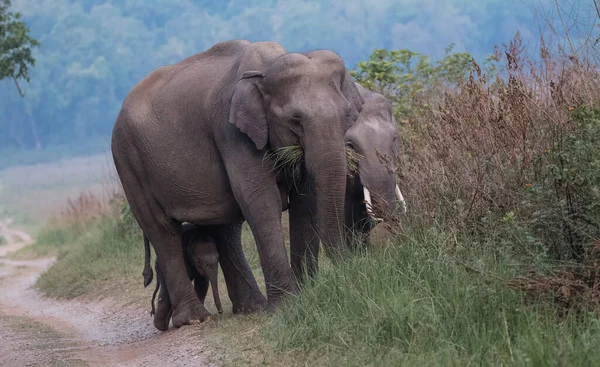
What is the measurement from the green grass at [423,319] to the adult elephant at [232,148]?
0.92m

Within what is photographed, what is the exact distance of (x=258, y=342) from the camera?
7.66 metres

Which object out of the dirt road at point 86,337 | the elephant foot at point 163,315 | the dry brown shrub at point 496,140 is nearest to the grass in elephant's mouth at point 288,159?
the dry brown shrub at point 496,140

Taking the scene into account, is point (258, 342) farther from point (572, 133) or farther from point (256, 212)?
point (572, 133)

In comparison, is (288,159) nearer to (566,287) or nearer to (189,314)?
(189,314)

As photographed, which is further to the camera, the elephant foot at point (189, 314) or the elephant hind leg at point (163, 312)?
the elephant hind leg at point (163, 312)

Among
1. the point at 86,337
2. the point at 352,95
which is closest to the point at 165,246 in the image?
the point at 86,337

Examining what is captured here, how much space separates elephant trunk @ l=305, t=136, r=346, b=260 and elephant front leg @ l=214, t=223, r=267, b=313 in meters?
2.05

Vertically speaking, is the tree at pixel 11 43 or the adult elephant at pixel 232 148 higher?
the tree at pixel 11 43

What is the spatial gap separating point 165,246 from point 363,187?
2.08 m

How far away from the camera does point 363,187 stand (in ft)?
34.8

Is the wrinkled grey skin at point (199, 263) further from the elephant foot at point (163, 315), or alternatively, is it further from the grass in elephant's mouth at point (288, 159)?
the grass in elephant's mouth at point (288, 159)

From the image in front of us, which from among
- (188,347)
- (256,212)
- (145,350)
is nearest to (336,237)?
(256,212)

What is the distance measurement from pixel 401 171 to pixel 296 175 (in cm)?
165

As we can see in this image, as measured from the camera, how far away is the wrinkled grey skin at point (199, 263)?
32.9 feet
